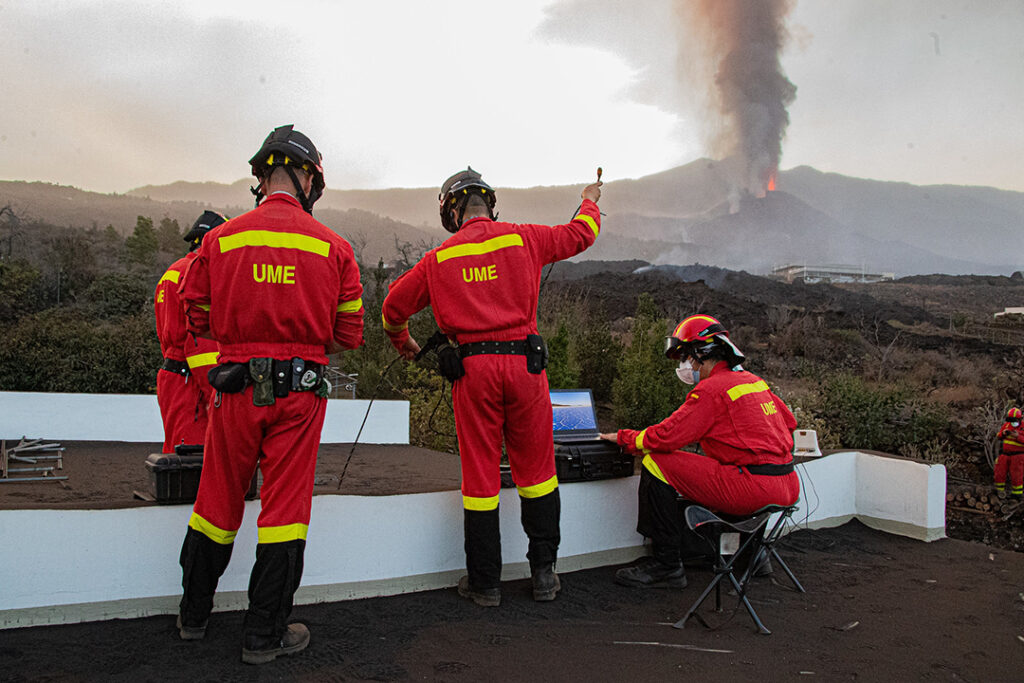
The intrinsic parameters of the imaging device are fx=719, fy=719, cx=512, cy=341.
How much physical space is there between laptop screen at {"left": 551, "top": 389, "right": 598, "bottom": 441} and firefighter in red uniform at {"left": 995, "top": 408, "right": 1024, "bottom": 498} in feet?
21.5

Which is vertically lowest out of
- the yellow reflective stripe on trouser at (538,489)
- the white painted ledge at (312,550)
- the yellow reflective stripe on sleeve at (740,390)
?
the white painted ledge at (312,550)

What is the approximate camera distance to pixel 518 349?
12.7 ft

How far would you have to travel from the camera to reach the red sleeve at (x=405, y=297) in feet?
13.3

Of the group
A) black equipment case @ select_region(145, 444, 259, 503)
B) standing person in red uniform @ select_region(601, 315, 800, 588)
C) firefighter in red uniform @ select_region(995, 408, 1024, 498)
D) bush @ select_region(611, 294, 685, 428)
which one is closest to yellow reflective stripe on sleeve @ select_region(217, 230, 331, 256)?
black equipment case @ select_region(145, 444, 259, 503)

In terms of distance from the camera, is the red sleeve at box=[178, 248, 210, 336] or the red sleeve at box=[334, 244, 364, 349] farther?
the red sleeve at box=[334, 244, 364, 349]

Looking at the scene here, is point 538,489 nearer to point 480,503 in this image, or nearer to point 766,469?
point 480,503

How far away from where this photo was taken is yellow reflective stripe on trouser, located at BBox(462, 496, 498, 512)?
381 cm

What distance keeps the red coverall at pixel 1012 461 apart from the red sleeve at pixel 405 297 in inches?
319

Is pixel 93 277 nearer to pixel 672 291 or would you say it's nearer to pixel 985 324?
pixel 672 291

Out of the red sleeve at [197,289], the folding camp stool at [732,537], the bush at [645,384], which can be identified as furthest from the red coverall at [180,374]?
the bush at [645,384]

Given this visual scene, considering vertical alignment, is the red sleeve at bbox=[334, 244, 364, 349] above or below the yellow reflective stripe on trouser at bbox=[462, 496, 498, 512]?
above

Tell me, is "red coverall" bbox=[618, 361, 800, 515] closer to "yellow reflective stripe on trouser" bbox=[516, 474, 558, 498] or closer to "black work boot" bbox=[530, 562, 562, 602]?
"yellow reflective stripe on trouser" bbox=[516, 474, 558, 498]

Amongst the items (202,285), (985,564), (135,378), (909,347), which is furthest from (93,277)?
(909,347)

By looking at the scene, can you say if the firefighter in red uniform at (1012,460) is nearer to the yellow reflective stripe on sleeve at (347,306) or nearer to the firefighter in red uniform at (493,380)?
the firefighter in red uniform at (493,380)
